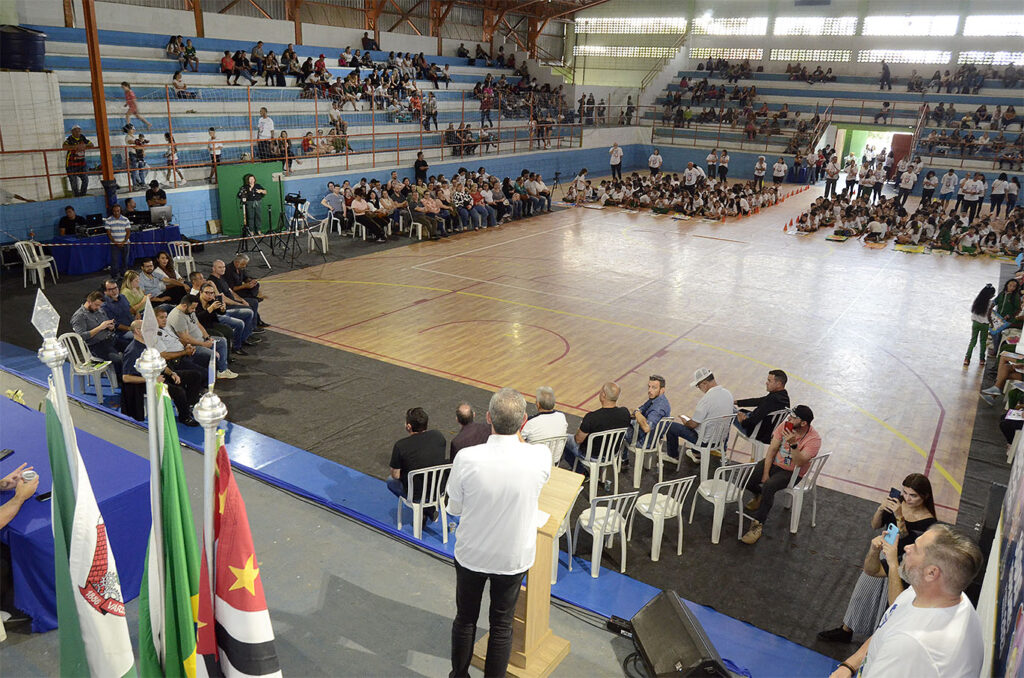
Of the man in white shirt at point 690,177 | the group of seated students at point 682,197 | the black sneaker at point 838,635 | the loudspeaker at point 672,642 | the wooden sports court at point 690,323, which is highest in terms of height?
the man in white shirt at point 690,177

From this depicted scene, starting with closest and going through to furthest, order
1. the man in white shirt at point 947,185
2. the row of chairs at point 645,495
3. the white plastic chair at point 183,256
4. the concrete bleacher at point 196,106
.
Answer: the row of chairs at point 645,495 → the white plastic chair at point 183,256 → the concrete bleacher at point 196,106 → the man in white shirt at point 947,185

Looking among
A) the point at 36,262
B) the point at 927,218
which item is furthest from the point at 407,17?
the point at 36,262

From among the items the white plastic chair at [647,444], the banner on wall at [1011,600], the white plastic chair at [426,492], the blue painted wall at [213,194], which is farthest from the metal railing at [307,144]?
the banner on wall at [1011,600]

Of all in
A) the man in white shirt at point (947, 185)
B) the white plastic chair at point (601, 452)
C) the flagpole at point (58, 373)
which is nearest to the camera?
the flagpole at point (58, 373)

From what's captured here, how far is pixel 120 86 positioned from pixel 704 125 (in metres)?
24.8

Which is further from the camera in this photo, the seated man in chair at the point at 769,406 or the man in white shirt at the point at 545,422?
the seated man in chair at the point at 769,406

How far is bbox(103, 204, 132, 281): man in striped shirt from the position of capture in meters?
12.8

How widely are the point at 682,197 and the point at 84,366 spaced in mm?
18202

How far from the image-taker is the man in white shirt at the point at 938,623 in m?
2.71

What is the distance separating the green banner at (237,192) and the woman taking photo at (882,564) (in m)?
14.5

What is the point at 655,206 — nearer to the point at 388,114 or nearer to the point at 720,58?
the point at 388,114

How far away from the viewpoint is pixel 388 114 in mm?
23594

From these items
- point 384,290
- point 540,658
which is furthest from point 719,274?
point 540,658

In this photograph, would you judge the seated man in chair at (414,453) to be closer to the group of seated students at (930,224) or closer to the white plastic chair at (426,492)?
the white plastic chair at (426,492)
